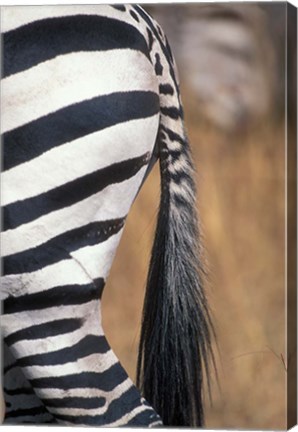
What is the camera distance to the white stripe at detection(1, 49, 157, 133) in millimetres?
4234

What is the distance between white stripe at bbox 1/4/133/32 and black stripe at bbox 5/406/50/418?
41.6 inches

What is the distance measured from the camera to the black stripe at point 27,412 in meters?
4.38

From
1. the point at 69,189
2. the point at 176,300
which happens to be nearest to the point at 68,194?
the point at 69,189

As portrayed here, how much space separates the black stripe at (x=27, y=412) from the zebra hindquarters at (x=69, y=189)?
13cm

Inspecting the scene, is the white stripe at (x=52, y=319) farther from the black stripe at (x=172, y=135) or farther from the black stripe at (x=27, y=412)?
the black stripe at (x=172, y=135)

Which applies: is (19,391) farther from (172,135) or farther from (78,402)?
(172,135)

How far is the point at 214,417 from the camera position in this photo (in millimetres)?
4297

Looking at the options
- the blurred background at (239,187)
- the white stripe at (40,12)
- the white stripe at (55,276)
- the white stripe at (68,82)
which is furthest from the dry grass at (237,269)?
the white stripe at (40,12)

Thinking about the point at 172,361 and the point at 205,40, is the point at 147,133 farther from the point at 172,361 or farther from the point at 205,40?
the point at 172,361

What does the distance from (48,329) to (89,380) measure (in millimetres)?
178

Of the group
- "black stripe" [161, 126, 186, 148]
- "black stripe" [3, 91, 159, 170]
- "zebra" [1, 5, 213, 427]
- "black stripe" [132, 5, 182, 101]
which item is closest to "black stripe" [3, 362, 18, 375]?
"zebra" [1, 5, 213, 427]

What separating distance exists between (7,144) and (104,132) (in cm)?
26

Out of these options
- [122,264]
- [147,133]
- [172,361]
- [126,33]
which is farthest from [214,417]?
[126,33]

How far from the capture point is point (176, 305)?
429cm
